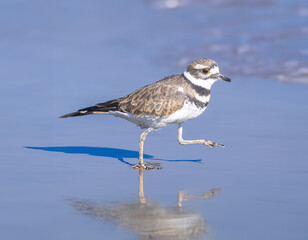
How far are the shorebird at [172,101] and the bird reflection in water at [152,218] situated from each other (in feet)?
7.15

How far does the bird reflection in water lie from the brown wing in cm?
221

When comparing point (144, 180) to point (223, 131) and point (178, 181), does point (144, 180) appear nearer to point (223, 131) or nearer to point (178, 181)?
point (178, 181)

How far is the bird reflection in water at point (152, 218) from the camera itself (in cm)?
641

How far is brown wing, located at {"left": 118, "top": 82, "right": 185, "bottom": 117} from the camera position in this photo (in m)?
9.77

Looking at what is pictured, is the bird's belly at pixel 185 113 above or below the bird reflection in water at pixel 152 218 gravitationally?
above

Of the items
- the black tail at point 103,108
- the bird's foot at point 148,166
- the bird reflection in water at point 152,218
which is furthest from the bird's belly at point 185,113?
the bird reflection in water at point 152,218

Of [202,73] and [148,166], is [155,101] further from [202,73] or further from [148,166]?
[148,166]

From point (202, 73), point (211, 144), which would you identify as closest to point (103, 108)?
point (202, 73)

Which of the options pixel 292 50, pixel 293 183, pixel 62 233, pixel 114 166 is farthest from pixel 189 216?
pixel 292 50

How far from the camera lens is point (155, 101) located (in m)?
9.94

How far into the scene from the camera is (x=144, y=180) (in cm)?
873

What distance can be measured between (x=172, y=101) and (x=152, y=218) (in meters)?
3.14

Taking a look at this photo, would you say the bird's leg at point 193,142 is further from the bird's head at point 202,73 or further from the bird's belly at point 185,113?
the bird's head at point 202,73

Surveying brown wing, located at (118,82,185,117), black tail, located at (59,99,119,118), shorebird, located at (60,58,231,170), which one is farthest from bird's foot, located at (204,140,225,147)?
black tail, located at (59,99,119,118)
